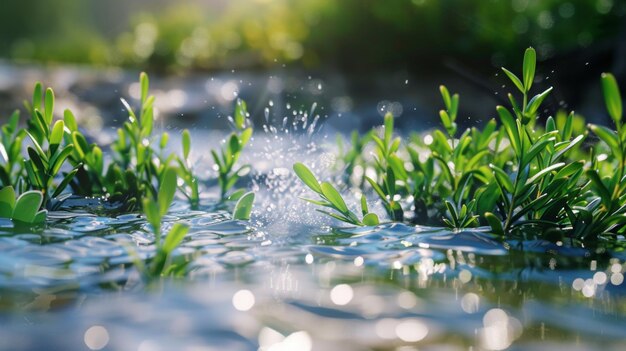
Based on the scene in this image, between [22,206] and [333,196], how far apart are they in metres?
0.96

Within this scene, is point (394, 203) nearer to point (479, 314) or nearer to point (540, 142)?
point (540, 142)

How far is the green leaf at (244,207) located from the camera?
2.21 m

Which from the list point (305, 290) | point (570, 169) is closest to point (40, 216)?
point (305, 290)

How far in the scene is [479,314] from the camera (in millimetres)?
1435

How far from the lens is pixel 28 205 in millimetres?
2055

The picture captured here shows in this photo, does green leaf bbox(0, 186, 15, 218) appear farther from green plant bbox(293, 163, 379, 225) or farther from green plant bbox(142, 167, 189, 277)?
green plant bbox(293, 163, 379, 225)

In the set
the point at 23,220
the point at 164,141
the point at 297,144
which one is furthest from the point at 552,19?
the point at 23,220

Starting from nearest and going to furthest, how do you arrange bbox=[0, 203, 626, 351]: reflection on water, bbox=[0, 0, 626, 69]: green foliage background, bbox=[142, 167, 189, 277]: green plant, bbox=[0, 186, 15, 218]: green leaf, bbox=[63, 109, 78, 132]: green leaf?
bbox=[0, 203, 626, 351]: reflection on water, bbox=[142, 167, 189, 277]: green plant, bbox=[0, 186, 15, 218]: green leaf, bbox=[63, 109, 78, 132]: green leaf, bbox=[0, 0, 626, 69]: green foliage background

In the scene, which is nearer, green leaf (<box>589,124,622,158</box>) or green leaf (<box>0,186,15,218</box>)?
green leaf (<box>589,124,622,158</box>)

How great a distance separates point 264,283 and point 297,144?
6.03 ft

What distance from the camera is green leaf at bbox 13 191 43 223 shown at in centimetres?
205

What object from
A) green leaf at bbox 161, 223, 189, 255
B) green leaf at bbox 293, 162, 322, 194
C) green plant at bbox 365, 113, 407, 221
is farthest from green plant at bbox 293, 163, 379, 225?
green leaf at bbox 161, 223, 189, 255

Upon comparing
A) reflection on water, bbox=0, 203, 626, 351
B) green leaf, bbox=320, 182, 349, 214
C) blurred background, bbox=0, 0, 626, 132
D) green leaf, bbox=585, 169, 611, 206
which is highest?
blurred background, bbox=0, 0, 626, 132

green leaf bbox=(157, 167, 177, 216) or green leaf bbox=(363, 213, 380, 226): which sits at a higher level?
green leaf bbox=(157, 167, 177, 216)
